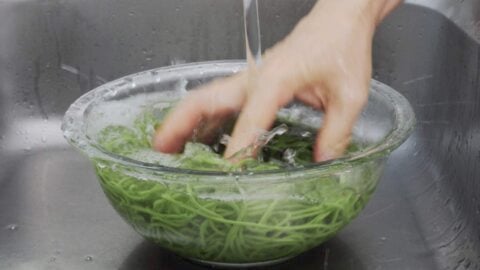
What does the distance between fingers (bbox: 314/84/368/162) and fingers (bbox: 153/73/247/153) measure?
0.11 m

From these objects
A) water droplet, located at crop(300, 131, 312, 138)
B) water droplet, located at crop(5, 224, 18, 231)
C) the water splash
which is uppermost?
the water splash

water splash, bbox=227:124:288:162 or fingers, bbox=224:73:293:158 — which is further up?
fingers, bbox=224:73:293:158

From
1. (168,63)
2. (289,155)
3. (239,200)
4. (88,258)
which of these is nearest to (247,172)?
(239,200)

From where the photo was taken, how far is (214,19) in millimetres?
976

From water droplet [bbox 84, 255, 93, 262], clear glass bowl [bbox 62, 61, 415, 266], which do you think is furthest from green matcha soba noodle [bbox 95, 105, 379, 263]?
water droplet [bbox 84, 255, 93, 262]

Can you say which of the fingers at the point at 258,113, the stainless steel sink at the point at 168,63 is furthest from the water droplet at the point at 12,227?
the fingers at the point at 258,113

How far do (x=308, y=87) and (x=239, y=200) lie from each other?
146 millimetres

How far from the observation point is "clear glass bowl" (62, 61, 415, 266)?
531mm

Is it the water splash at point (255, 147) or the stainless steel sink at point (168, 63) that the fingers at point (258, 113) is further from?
the stainless steel sink at point (168, 63)

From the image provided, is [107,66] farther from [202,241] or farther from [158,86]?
[202,241]

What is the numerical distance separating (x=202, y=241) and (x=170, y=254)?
0.11 metres

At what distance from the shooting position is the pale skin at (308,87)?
60cm

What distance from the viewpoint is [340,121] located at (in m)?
0.60

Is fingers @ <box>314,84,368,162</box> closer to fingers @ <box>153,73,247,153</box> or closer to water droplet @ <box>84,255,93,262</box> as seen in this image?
fingers @ <box>153,73,247,153</box>
